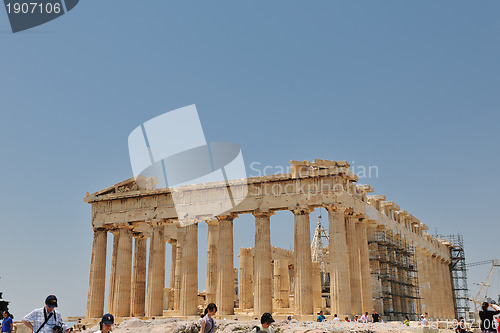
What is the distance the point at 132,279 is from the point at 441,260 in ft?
108

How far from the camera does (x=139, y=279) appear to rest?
4069cm

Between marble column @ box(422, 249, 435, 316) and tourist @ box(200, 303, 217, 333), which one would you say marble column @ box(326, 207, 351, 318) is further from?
tourist @ box(200, 303, 217, 333)

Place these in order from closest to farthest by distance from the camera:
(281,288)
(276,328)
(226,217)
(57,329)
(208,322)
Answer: (57,329)
(208,322)
(276,328)
(226,217)
(281,288)

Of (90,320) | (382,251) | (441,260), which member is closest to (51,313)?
(90,320)

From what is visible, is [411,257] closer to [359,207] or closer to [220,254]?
[359,207]

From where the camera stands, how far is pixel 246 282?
4462 cm

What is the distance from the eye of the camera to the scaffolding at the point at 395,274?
39.3 meters

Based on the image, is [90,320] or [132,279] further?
[132,279]

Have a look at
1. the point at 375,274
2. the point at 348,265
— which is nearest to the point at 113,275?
the point at 348,265

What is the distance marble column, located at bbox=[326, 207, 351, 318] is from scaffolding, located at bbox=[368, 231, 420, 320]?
25.4 feet

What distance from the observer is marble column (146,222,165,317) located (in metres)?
36.8

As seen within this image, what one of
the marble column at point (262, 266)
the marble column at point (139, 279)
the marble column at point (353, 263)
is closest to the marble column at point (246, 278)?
the marble column at point (139, 279)

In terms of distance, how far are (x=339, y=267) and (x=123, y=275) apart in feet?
53.4

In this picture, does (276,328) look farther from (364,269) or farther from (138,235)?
(138,235)
